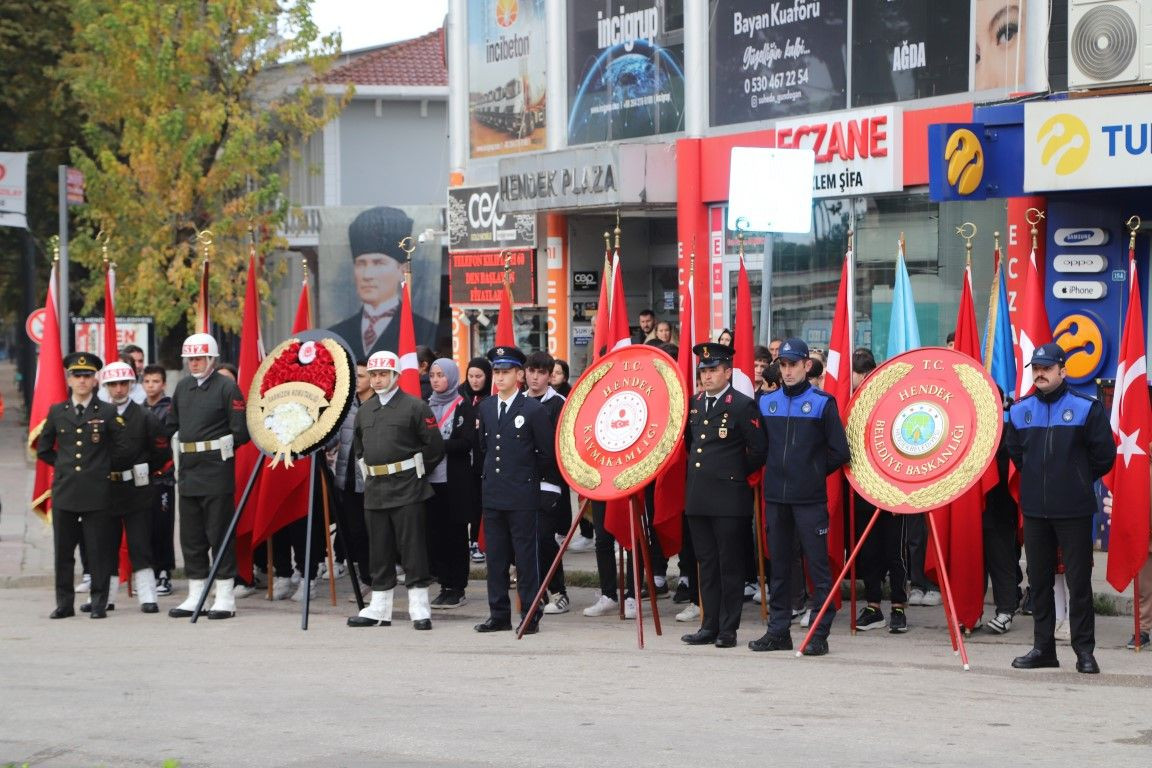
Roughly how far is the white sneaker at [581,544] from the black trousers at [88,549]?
4.91 metres

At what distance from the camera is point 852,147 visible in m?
17.3

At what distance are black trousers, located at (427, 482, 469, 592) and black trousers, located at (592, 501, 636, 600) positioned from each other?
1195 millimetres

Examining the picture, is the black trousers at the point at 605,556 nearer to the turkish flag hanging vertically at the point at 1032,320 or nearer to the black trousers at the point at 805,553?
the black trousers at the point at 805,553

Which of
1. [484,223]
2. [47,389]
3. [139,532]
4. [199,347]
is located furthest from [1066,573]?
[484,223]

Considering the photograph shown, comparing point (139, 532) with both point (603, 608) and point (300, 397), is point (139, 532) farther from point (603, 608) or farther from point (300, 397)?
point (603, 608)

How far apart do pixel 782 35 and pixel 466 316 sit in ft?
27.5

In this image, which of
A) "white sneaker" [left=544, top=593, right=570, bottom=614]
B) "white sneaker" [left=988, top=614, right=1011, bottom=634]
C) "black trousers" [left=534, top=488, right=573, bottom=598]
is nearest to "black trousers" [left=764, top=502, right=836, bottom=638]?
"white sneaker" [left=988, top=614, right=1011, bottom=634]

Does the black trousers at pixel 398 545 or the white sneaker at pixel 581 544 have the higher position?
the black trousers at pixel 398 545

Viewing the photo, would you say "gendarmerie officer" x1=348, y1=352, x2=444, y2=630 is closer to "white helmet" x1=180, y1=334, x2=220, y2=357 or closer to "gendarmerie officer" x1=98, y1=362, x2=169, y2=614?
"white helmet" x1=180, y1=334, x2=220, y2=357

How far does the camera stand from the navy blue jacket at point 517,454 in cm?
1176

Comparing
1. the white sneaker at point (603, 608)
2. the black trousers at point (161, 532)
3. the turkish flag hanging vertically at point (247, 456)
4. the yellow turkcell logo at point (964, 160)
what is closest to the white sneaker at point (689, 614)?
the white sneaker at point (603, 608)

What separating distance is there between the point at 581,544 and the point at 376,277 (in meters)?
23.9

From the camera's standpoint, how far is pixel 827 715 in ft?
28.3

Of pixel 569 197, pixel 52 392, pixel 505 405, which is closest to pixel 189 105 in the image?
pixel 569 197
